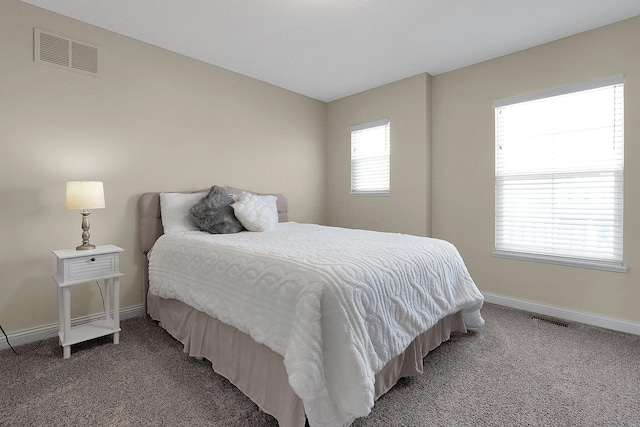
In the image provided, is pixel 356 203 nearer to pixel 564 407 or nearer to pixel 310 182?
pixel 310 182

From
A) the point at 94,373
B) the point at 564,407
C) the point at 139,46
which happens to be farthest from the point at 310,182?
the point at 564,407

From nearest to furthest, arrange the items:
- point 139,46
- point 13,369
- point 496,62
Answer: point 13,369 → point 139,46 → point 496,62

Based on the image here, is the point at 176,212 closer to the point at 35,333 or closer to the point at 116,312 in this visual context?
A: the point at 116,312

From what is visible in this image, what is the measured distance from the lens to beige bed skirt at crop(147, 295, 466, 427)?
1.41 meters

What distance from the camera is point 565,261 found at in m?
2.75

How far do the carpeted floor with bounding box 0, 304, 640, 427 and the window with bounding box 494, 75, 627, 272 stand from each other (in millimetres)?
809

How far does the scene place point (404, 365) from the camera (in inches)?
70.0

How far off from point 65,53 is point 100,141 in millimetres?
707

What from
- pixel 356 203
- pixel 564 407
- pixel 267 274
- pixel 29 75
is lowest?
pixel 564 407

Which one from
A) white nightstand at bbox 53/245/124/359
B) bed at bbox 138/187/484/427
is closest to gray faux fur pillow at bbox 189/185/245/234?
bed at bbox 138/187/484/427

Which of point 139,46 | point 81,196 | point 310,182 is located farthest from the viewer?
point 310,182

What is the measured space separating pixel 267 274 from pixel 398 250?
0.82 metres

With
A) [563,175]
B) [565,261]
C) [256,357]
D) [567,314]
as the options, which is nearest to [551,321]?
[567,314]

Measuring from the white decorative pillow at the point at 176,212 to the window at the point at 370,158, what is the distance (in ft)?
7.49
